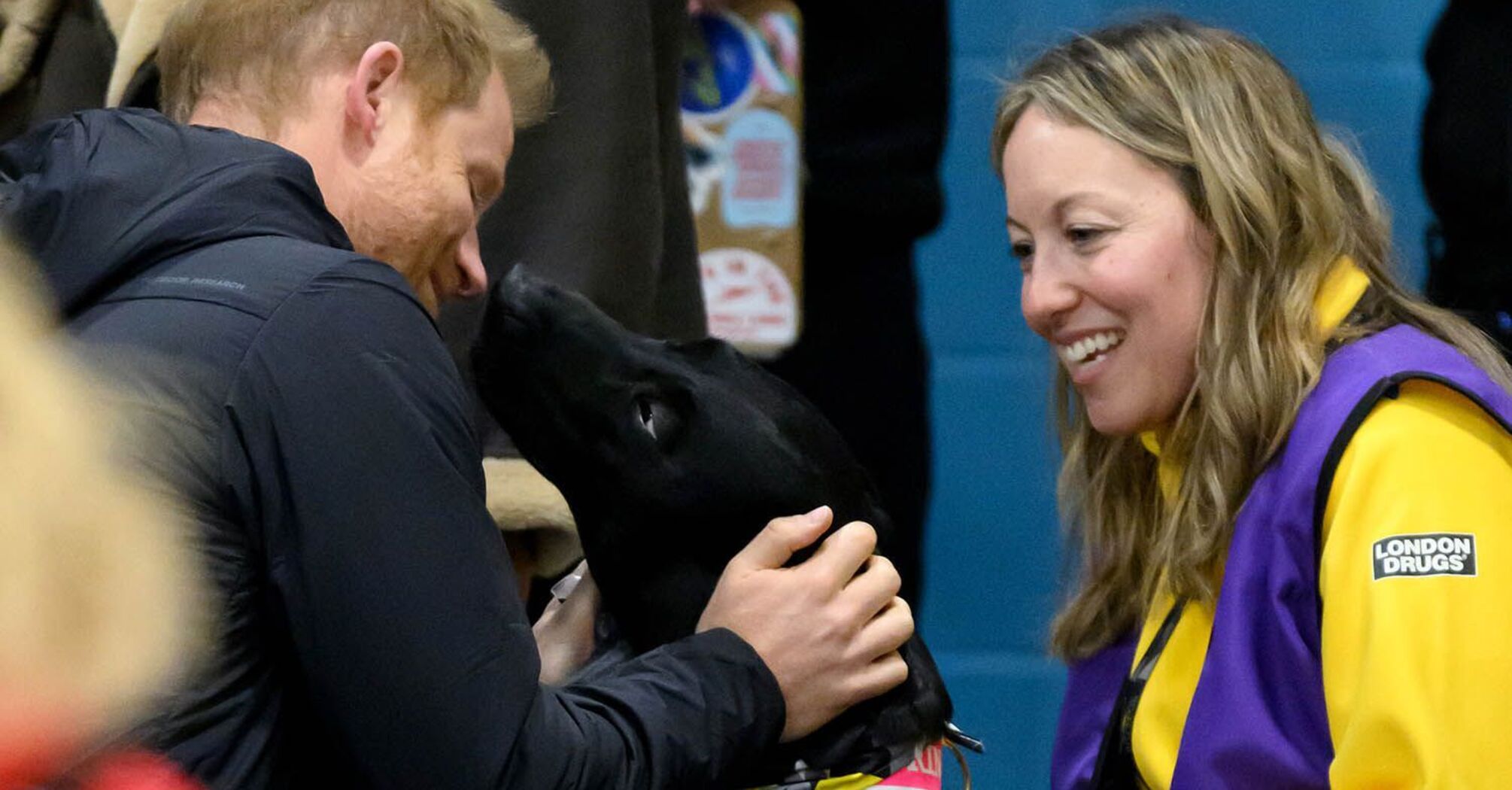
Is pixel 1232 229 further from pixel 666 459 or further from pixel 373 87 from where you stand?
pixel 373 87

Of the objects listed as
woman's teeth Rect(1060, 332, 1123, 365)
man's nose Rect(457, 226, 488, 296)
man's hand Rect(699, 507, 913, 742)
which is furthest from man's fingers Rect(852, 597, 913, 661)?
man's nose Rect(457, 226, 488, 296)

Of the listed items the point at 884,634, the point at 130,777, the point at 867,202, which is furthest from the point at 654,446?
the point at 867,202

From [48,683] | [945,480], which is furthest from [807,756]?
[945,480]

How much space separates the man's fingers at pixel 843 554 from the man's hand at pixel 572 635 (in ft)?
0.91

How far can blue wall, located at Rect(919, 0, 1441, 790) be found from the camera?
335 cm

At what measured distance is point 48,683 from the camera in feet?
2.35

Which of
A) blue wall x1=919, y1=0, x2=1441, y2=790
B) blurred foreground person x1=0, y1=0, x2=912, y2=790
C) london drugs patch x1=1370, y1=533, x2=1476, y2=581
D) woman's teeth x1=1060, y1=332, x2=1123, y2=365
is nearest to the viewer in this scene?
blurred foreground person x1=0, y1=0, x2=912, y2=790

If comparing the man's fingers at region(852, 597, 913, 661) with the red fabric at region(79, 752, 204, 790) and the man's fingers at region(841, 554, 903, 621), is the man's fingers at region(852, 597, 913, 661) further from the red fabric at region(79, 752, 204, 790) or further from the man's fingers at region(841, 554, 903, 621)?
the red fabric at region(79, 752, 204, 790)

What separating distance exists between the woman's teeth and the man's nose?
58cm

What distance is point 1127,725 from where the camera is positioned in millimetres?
1868

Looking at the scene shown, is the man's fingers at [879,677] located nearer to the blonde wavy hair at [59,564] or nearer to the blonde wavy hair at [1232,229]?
the blonde wavy hair at [1232,229]

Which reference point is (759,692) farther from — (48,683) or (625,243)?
(48,683)

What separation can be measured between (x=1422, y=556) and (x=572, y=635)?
0.78 meters

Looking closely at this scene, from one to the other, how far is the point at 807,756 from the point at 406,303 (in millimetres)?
536
